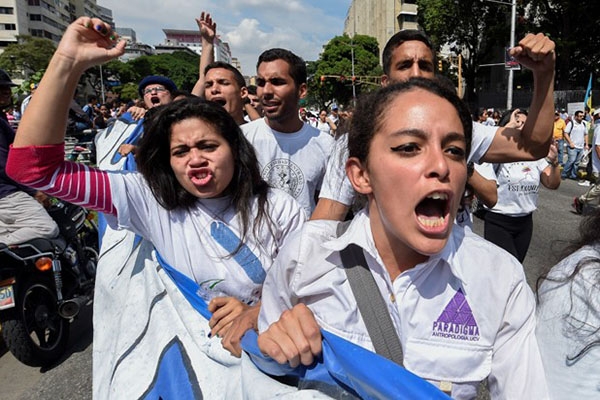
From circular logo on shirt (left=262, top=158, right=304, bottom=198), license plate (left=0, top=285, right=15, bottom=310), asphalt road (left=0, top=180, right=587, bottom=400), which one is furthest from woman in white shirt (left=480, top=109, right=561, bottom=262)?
license plate (left=0, top=285, right=15, bottom=310)

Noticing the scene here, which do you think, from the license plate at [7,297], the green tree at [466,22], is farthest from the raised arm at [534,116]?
the green tree at [466,22]

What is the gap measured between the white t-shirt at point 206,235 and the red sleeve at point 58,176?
0.06m

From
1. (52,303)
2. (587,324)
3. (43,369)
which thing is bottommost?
(43,369)

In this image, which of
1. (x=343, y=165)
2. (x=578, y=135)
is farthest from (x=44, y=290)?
(x=578, y=135)

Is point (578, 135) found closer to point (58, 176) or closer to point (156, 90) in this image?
point (156, 90)

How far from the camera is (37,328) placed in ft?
12.0

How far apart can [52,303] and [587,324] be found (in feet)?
12.6

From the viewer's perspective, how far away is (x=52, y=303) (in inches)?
151

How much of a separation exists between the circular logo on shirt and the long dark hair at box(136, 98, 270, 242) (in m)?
1.05

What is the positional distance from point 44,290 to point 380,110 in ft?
11.1

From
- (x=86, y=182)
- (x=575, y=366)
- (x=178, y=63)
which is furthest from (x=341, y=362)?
(x=178, y=63)

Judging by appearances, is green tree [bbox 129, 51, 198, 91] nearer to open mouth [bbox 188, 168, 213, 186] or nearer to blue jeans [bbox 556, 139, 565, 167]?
blue jeans [bbox 556, 139, 565, 167]

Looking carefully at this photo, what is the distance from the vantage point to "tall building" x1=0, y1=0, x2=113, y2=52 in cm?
6938

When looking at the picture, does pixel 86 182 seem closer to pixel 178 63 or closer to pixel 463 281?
pixel 463 281
